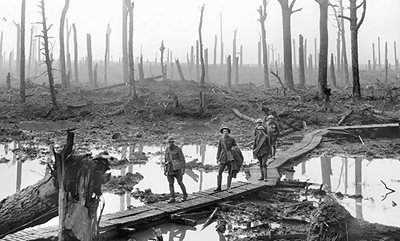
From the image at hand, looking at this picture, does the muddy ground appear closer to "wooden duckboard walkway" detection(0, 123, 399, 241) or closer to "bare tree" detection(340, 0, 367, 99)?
"bare tree" detection(340, 0, 367, 99)

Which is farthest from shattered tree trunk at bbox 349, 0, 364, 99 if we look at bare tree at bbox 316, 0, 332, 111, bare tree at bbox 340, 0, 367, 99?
bare tree at bbox 316, 0, 332, 111

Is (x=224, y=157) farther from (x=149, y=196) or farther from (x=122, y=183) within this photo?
(x=122, y=183)

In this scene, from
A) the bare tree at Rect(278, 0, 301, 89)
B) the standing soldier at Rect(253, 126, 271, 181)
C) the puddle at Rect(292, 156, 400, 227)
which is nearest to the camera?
the puddle at Rect(292, 156, 400, 227)

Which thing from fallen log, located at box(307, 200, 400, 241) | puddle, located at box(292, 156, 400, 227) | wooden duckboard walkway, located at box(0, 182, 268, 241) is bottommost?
puddle, located at box(292, 156, 400, 227)

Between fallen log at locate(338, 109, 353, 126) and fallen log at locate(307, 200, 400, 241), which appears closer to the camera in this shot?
fallen log at locate(307, 200, 400, 241)

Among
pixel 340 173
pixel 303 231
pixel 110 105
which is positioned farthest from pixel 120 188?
pixel 110 105

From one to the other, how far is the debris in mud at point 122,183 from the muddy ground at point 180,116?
5.72 meters

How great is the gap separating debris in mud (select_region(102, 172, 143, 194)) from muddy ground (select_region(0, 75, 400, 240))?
5717 millimetres

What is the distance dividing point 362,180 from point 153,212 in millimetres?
6353

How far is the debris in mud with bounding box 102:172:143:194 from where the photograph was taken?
399 inches

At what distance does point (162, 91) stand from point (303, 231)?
23.8 m

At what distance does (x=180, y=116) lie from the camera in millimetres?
24672

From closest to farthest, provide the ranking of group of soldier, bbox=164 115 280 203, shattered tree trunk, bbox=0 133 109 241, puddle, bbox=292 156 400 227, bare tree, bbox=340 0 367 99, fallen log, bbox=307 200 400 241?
shattered tree trunk, bbox=0 133 109 241 → fallen log, bbox=307 200 400 241 → puddle, bbox=292 156 400 227 → group of soldier, bbox=164 115 280 203 → bare tree, bbox=340 0 367 99

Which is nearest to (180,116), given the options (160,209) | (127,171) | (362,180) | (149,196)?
(127,171)
